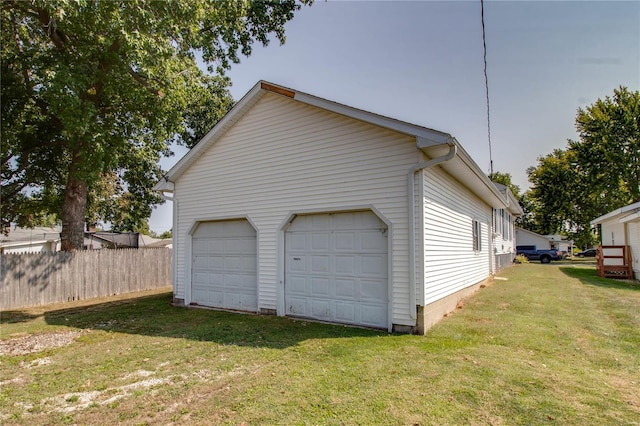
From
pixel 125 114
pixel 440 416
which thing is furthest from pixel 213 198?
pixel 440 416

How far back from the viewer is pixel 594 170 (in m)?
31.9

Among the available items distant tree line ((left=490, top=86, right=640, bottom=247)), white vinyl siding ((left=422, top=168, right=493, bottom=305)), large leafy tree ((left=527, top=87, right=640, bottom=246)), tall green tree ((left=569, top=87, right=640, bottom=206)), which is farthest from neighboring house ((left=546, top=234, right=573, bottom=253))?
white vinyl siding ((left=422, top=168, right=493, bottom=305))

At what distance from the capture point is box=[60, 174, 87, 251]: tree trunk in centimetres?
1186

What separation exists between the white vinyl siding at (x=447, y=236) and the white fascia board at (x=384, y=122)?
730 millimetres

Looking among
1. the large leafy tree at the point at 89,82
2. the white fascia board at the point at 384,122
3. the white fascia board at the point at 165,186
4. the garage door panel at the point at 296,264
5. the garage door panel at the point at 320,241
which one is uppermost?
the large leafy tree at the point at 89,82

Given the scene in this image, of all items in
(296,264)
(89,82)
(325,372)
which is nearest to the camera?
(325,372)

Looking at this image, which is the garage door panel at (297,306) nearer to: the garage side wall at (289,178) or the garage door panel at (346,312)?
the garage side wall at (289,178)

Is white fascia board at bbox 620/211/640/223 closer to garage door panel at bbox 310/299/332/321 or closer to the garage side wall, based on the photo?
the garage side wall

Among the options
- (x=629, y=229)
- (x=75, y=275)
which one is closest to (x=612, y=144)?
(x=629, y=229)

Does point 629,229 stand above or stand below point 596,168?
below

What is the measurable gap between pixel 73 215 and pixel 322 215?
9.78 m

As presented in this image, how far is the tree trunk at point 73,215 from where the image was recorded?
11857 millimetres

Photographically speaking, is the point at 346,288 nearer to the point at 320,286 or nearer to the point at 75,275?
the point at 320,286

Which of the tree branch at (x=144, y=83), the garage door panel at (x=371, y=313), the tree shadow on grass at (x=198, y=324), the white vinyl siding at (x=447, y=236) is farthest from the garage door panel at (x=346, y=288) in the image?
the tree branch at (x=144, y=83)
